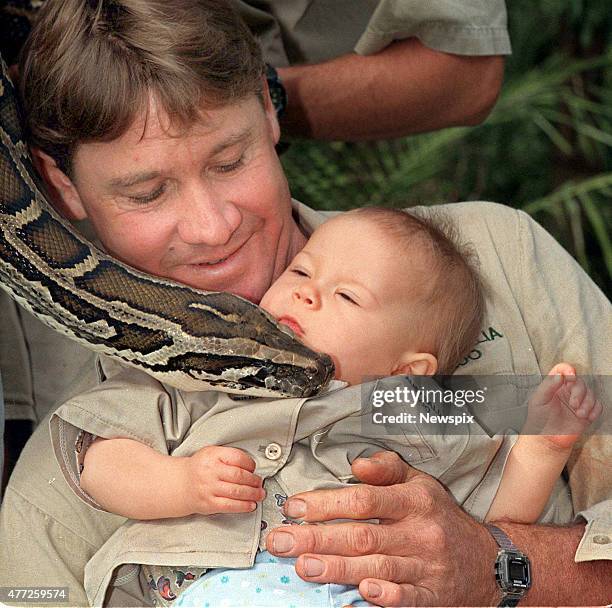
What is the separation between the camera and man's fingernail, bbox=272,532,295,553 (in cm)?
193

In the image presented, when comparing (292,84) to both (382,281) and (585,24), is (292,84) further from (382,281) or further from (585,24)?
(585,24)

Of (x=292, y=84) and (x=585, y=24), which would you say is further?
(x=585, y=24)

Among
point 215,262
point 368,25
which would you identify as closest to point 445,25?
point 368,25

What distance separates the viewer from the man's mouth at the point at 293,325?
2.20m

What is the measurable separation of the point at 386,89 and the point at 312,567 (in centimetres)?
189

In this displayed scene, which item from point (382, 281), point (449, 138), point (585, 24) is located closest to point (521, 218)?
point (382, 281)

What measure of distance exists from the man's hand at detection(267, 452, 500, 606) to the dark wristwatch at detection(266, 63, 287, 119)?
4.20ft

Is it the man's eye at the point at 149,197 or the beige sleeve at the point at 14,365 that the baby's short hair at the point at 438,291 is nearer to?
the man's eye at the point at 149,197

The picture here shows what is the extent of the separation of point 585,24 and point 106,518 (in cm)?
395

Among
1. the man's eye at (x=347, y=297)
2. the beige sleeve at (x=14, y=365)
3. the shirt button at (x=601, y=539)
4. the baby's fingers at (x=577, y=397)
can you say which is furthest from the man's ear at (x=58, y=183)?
the shirt button at (x=601, y=539)

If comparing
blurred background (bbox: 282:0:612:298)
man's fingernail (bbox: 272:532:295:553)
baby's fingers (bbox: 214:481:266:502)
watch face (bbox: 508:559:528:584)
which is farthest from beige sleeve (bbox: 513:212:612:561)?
blurred background (bbox: 282:0:612:298)

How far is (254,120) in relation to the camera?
2326 millimetres

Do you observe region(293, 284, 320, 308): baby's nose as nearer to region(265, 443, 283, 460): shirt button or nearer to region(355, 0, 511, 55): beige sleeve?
region(265, 443, 283, 460): shirt button

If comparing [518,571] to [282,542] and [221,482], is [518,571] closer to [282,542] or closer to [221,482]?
[282,542]
